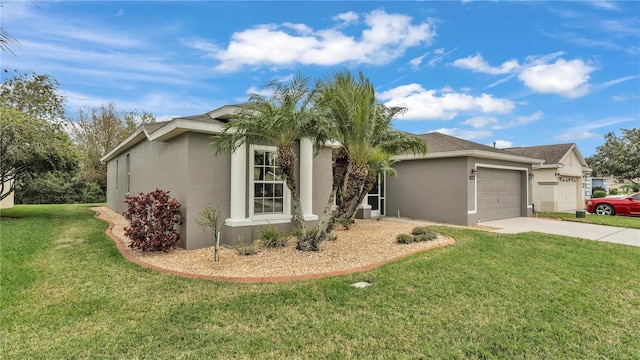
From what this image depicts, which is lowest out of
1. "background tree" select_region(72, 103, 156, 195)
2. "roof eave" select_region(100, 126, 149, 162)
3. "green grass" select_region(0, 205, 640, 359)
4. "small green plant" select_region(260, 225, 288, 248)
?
"green grass" select_region(0, 205, 640, 359)

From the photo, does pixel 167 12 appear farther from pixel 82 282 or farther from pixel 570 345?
pixel 570 345

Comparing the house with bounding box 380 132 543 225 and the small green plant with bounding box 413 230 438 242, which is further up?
the house with bounding box 380 132 543 225

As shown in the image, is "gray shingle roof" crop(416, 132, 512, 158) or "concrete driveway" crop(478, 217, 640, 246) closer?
"concrete driveway" crop(478, 217, 640, 246)

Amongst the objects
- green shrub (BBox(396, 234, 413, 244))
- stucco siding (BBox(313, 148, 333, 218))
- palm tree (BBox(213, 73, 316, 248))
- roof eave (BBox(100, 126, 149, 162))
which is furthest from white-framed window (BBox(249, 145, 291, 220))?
roof eave (BBox(100, 126, 149, 162))

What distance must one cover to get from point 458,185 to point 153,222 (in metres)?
10.9

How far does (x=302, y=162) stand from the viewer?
8992 mm

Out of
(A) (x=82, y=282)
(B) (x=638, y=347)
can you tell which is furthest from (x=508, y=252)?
(A) (x=82, y=282)

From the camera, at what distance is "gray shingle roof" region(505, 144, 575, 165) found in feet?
60.3

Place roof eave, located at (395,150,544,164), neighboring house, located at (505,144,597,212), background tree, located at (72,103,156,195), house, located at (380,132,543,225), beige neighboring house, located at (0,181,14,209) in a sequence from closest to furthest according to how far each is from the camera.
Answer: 1. roof eave, located at (395,150,544,164)
2. house, located at (380,132,543,225)
3. neighboring house, located at (505,144,597,212)
4. beige neighboring house, located at (0,181,14,209)
5. background tree, located at (72,103,156,195)

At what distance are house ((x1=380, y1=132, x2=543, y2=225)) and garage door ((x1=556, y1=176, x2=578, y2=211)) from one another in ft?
17.3

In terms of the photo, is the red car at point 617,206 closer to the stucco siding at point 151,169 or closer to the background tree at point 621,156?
the background tree at point 621,156

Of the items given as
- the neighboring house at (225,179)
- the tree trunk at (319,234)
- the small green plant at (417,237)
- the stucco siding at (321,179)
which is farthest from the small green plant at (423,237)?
the stucco siding at (321,179)

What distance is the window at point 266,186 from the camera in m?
8.33

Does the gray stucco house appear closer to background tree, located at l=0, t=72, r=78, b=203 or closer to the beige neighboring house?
background tree, located at l=0, t=72, r=78, b=203
